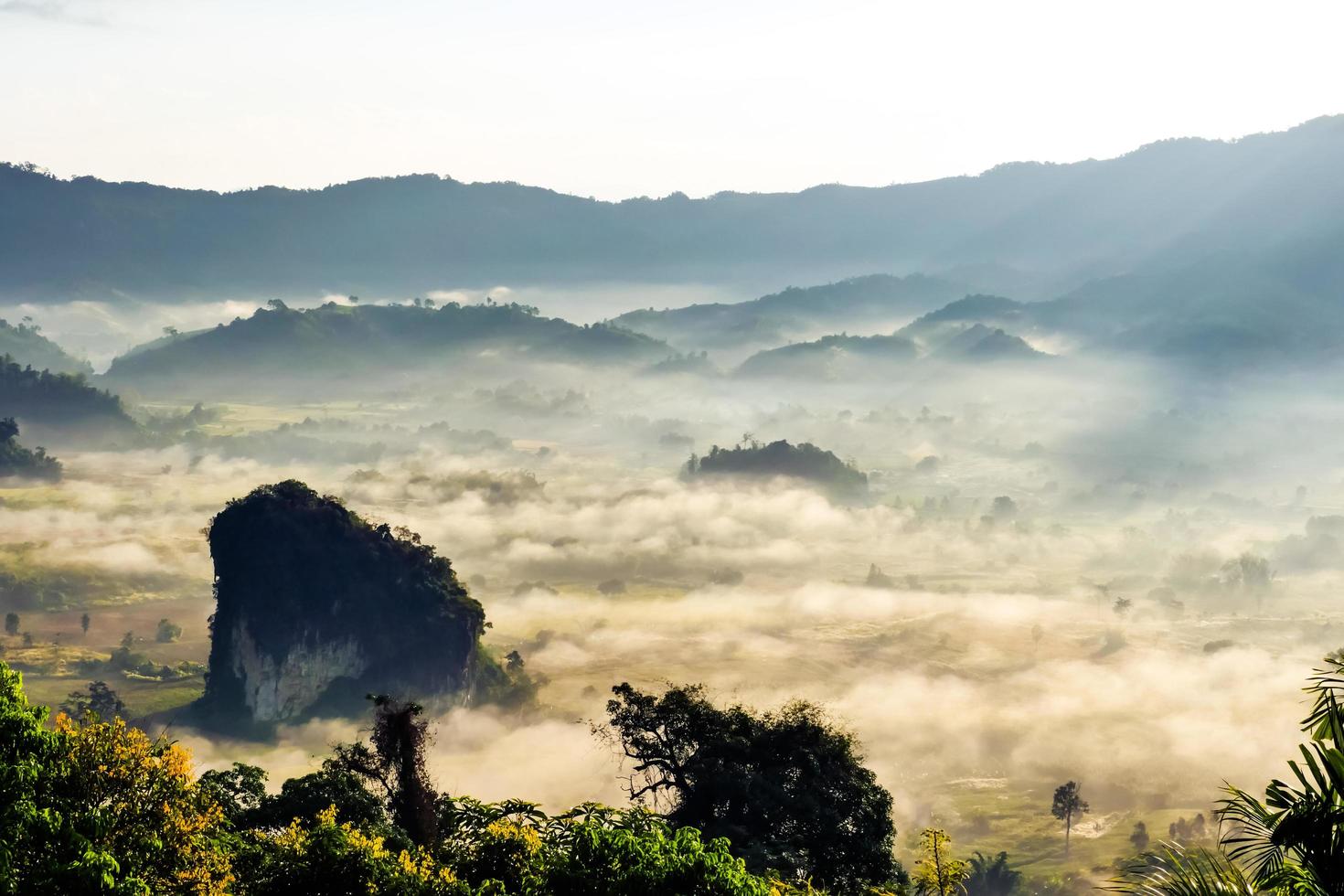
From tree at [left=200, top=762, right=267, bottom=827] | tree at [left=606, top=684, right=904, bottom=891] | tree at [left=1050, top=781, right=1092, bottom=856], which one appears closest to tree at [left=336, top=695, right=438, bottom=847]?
tree at [left=200, top=762, right=267, bottom=827]

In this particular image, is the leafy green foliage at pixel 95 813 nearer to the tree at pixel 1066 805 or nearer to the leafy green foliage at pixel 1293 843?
the leafy green foliage at pixel 1293 843

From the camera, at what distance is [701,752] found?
74.4 metres

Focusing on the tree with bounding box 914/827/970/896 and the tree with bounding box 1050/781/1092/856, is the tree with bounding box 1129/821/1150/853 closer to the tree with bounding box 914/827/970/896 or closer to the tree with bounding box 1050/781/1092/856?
the tree with bounding box 1050/781/1092/856

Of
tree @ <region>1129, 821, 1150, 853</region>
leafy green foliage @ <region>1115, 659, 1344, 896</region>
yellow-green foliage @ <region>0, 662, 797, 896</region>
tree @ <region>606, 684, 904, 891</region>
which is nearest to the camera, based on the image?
leafy green foliage @ <region>1115, 659, 1344, 896</region>

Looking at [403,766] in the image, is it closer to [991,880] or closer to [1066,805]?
[991,880]

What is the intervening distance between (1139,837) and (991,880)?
47581 millimetres

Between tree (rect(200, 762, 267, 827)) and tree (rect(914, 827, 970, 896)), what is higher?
tree (rect(914, 827, 970, 896))

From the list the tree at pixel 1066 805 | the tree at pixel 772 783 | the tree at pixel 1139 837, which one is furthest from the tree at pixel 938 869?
the tree at pixel 1066 805

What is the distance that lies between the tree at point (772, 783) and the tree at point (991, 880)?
8908 cm

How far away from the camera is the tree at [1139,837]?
185550 millimetres

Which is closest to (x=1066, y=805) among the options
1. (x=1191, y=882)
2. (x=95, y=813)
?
(x=95, y=813)

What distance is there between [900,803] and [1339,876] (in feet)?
611

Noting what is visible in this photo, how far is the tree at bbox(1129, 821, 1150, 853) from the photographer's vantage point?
186 meters

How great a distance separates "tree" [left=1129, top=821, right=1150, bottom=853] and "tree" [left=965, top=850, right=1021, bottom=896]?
36.8m
